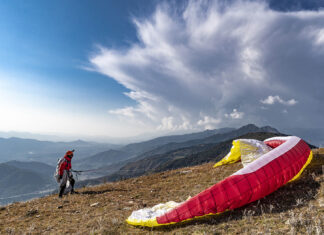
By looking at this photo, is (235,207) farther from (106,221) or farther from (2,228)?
(2,228)

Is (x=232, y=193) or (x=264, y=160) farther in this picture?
(x=264, y=160)

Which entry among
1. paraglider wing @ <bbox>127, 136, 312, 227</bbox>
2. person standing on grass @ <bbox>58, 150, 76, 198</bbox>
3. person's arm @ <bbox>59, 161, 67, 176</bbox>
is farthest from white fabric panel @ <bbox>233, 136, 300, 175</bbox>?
person's arm @ <bbox>59, 161, 67, 176</bbox>

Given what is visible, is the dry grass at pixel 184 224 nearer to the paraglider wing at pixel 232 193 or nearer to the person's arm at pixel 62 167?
the paraglider wing at pixel 232 193

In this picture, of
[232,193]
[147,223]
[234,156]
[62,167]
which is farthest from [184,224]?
[62,167]

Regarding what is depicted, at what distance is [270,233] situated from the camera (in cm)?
474

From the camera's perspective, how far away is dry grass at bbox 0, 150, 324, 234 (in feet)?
17.3

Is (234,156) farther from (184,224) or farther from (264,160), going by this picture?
(184,224)

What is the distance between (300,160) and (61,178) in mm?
16706

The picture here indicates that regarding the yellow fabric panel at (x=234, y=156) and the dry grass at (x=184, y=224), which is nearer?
the dry grass at (x=184, y=224)

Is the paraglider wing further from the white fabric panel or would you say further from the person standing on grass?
the person standing on grass

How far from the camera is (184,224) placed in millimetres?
6336

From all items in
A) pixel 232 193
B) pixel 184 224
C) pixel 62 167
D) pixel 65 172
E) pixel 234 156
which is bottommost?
pixel 65 172

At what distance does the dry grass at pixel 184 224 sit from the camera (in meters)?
5.28

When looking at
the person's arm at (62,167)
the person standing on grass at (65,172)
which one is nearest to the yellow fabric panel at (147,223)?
the person standing on grass at (65,172)
